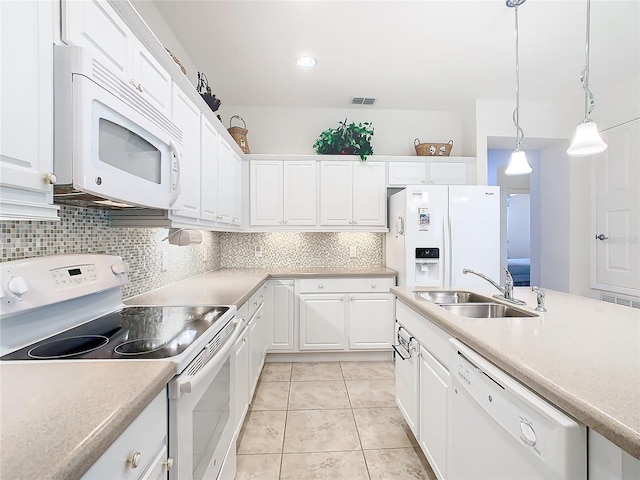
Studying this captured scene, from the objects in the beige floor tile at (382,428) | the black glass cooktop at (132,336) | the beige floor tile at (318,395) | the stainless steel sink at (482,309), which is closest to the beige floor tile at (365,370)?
the beige floor tile at (318,395)

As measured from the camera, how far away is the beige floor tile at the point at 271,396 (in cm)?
229

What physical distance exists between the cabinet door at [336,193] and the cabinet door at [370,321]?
2.82ft

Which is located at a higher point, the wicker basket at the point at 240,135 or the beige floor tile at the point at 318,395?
the wicker basket at the point at 240,135

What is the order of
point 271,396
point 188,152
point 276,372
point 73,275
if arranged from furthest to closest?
point 276,372
point 271,396
point 188,152
point 73,275

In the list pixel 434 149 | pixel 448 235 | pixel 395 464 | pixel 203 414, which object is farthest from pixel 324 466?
pixel 434 149

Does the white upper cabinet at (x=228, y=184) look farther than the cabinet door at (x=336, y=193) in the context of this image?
No

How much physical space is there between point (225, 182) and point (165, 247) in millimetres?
777

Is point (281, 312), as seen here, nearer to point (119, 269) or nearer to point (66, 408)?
point (119, 269)

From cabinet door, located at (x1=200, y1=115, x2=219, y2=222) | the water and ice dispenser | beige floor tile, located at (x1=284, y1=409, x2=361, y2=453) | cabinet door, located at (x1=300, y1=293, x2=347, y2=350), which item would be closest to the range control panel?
→ cabinet door, located at (x1=200, y1=115, x2=219, y2=222)

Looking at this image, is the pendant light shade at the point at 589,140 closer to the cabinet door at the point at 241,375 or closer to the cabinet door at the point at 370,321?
the cabinet door at the point at 370,321

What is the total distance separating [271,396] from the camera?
244 centimetres

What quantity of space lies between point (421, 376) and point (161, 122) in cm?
180

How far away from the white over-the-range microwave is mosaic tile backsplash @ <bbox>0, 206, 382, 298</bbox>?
166 mm

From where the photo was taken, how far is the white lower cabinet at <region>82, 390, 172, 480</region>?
598mm
